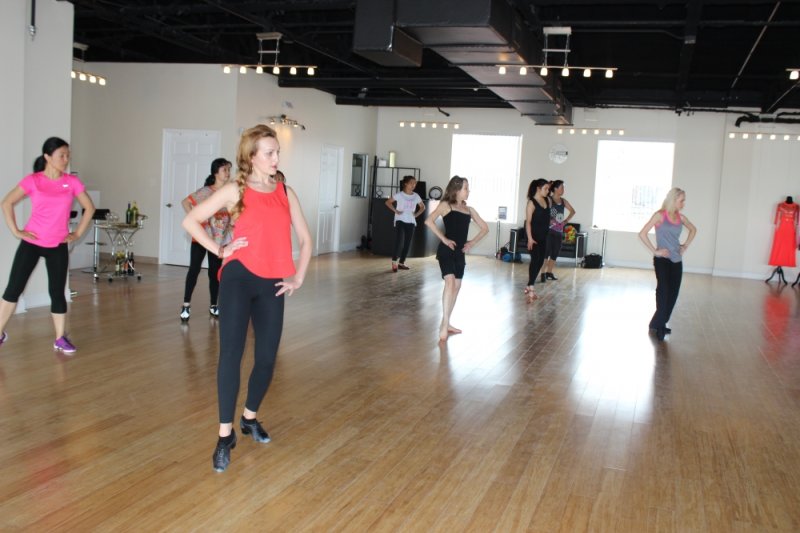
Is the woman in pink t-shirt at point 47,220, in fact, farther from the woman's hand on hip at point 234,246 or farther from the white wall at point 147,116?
the white wall at point 147,116

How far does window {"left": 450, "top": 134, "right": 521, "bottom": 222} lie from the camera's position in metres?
16.6

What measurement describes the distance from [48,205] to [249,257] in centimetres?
267

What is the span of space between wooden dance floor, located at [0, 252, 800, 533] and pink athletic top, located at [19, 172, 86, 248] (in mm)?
895

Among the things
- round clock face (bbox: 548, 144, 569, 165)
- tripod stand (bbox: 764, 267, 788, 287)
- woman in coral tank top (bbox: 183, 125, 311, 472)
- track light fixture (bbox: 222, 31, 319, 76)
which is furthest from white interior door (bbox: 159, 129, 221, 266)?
tripod stand (bbox: 764, 267, 788, 287)

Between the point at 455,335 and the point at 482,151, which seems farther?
the point at 482,151

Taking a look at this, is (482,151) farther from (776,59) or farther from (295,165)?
(776,59)

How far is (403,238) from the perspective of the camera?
42.3 ft

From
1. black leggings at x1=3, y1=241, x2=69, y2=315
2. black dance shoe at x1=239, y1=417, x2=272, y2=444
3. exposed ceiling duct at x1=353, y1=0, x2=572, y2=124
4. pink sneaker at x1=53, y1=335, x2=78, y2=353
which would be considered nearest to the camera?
black dance shoe at x1=239, y1=417, x2=272, y2=444

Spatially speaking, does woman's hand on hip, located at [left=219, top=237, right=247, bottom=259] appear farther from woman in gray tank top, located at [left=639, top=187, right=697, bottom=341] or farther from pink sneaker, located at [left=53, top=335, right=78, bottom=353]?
woman in gray tank top, located at [left=639, top=187, right=697, bottom=341]

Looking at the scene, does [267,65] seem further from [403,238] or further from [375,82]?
[403,238]

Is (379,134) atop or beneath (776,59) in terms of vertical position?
beneath

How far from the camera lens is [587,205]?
52.6ft

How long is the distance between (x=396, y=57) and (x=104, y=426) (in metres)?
3.94

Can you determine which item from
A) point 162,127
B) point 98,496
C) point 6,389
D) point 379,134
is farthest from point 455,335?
point 379,134
